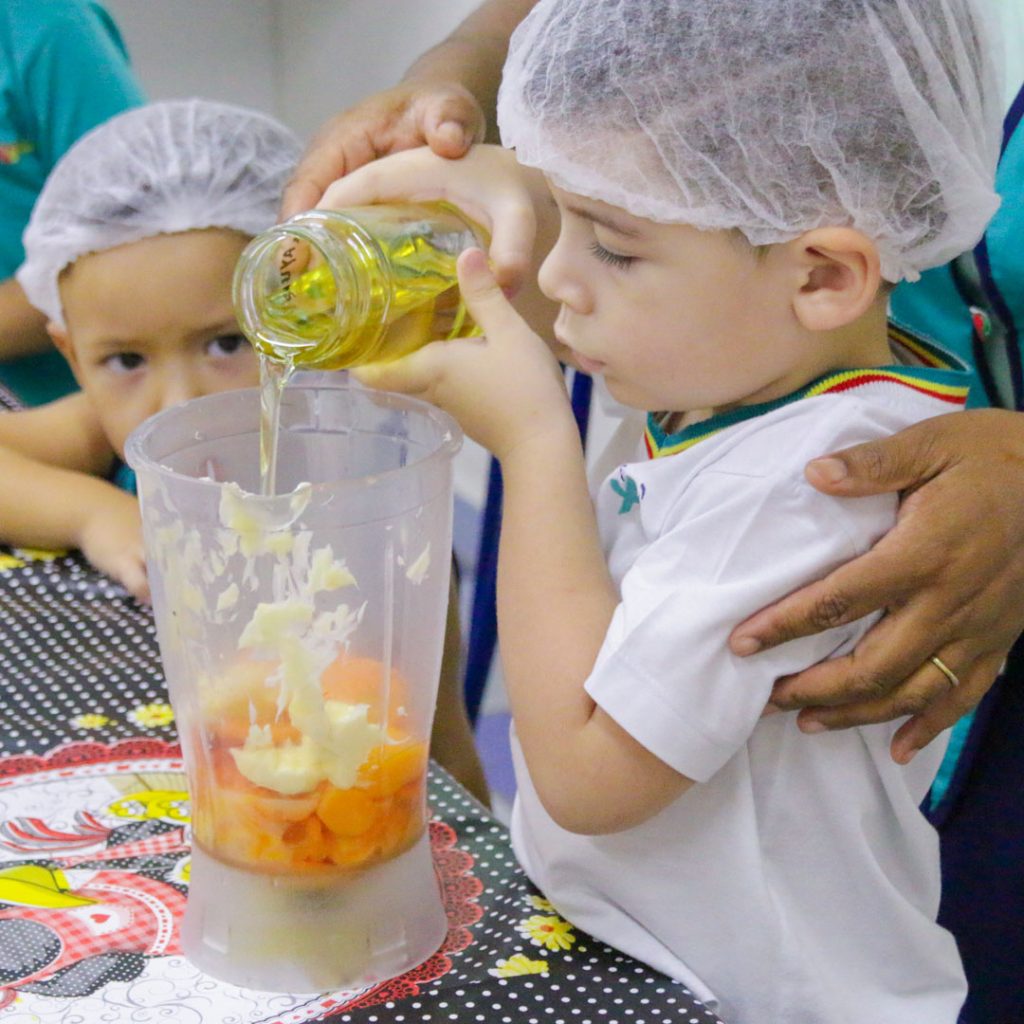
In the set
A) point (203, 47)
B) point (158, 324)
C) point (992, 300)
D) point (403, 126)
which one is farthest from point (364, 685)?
point (203, 47)

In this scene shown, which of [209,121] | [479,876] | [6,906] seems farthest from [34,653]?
[209,121]

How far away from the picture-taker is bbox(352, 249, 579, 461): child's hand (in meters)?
0.77

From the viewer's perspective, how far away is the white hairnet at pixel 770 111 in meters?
0.65

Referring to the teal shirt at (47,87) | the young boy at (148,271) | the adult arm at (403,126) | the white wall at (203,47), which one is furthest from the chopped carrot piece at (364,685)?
the white wall at (203,47)

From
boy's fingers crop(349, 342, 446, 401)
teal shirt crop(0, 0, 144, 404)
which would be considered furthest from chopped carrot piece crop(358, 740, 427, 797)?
teal shirt crop(0, 0, 144, 404)

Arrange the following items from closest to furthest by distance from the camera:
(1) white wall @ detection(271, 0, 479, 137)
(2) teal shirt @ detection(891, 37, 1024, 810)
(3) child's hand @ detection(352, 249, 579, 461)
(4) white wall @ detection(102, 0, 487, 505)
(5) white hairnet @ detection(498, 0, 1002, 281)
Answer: (5) white hairnet @ detection(498, 0, 1002, 281) → (3) child's hand @ detection(352, 249, 579, 461) → (2) teal shirt @ detection(891, 37, 1024, 810) → (1) white wall @ detection(271, 0, 479, 137) → (4) white wall @ detection(102, 0, 487, 505)

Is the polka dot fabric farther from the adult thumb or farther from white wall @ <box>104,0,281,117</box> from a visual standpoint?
white wall @ <box>104,0,281,117</box>

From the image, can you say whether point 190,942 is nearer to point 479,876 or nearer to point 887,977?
point 479,876

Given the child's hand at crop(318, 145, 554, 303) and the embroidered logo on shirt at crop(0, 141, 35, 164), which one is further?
the embroidered logo on shirt at crop(0, 141, 35, 164)

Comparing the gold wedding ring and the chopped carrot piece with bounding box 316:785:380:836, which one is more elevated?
the chopped carrot piece with bounding box 316:785:380:836

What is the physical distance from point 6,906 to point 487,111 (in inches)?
30.7

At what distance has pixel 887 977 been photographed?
764 mm

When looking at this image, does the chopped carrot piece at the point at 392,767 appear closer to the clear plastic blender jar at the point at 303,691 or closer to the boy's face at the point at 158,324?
the clear plastic blender jar at the point at 303,691

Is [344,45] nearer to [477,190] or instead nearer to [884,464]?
[477,190]
